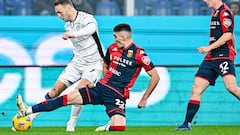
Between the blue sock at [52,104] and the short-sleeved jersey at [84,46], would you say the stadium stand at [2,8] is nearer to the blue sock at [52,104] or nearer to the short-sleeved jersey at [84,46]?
the short-sleeved jersey at [84,46]

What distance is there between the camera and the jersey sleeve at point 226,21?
11.9 meters

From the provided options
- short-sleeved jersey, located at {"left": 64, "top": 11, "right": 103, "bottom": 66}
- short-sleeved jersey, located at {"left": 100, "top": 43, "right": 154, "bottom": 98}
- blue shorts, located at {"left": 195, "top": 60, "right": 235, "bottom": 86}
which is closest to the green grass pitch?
short-sleeved jersey, located at {"left": 100, "top": 43, "right": 154, "bottom": 98}

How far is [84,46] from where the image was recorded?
12.5 m

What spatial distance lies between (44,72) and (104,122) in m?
1.14

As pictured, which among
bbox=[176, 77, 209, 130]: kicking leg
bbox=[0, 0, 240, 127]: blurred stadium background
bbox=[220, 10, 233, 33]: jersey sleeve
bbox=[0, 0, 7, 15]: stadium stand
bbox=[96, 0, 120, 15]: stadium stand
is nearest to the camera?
bbox=[220, 10, 233, 33]: jersey sleeve

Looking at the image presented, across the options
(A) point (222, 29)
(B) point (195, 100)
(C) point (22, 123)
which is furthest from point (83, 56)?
(A) point (222, 29)

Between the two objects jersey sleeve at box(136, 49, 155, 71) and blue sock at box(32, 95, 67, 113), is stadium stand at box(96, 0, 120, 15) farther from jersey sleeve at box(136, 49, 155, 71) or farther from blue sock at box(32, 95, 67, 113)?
blue sock at box(32, 95, 67, 113)

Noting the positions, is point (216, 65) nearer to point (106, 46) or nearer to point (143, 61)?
point (143, 61)

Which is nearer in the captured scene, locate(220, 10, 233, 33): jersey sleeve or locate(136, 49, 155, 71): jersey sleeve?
locate(136, 49, 155, 71): jersey sleeve

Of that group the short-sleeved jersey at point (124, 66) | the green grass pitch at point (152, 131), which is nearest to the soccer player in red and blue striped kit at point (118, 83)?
the short-sleeved jersey at point (124, 66)

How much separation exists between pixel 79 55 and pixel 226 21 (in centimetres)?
195

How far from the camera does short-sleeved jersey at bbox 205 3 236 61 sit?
468 inches

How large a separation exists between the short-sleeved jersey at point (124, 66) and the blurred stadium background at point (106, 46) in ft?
8.08

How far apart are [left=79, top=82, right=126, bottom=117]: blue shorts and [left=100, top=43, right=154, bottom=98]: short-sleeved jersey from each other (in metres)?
0.06
